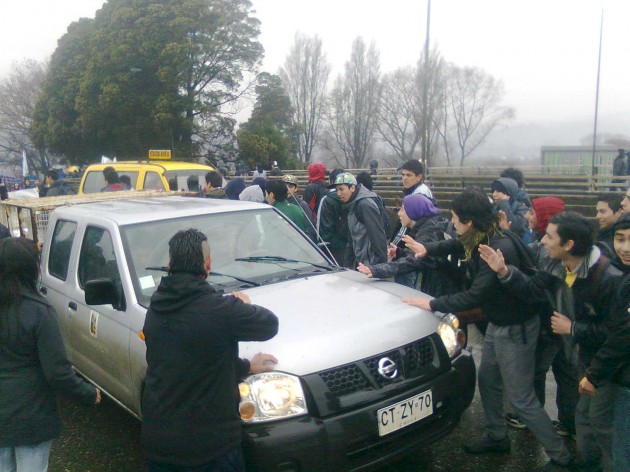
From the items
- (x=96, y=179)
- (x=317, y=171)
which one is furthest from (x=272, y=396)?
(x=96, y=179)

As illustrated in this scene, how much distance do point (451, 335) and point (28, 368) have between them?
2.34 m

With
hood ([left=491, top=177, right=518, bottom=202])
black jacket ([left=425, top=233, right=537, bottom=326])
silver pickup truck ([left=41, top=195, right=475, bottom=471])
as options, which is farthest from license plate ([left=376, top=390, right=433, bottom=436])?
hood ([left=491, top=177, right=518, bottom=202])

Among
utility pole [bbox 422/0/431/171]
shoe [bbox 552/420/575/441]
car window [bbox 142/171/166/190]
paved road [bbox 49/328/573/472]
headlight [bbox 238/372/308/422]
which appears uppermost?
utility pole [bbox 422/0/431/171]

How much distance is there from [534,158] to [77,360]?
13.9 ft

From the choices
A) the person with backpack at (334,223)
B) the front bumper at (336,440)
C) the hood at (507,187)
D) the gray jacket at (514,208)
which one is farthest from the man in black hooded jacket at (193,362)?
the hood at (507,187)

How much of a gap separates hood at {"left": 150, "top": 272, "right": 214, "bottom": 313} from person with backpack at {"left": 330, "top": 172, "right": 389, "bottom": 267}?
113 inches

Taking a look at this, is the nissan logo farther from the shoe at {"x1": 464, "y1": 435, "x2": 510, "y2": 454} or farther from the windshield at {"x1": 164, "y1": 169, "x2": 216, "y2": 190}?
the windshield at {"x1": 164, "y1": 169, "x2": 216, "y2": 190}

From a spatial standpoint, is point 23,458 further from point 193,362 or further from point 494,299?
point 494,299

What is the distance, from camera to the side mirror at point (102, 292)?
3316 mm

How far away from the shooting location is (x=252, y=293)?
11.3 ft

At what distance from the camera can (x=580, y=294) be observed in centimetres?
296

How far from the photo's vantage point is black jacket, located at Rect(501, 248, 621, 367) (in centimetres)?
283

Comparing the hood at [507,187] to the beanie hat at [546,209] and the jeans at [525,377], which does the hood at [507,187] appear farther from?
the jeans at [525,377]

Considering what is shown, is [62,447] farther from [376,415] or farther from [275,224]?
[376,415]
